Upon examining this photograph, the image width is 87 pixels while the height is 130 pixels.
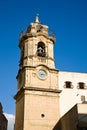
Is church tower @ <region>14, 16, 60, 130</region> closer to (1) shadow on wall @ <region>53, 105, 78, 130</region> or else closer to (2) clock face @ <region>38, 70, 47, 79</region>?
(2) clock face @ <region>38, 70, 47, 79</region>

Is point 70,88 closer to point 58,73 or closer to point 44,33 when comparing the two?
point 58,73

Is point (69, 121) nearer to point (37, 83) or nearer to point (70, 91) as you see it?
point (70, 91)

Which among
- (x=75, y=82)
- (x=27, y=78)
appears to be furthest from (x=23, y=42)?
(x=75, y=82)

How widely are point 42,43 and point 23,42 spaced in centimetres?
A: 284

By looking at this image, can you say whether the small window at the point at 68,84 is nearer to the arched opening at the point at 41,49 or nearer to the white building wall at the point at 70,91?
the white building wall at the point at 70,91

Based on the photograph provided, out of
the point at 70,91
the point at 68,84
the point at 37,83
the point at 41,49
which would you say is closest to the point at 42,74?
the point at 37,83

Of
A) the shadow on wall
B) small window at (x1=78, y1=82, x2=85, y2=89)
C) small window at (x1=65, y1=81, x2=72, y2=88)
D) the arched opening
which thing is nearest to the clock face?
the arched opening

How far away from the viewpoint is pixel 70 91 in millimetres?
40219

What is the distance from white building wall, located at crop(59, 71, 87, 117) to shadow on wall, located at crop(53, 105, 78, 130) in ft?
6.52

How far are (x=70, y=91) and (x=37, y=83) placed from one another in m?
4.84

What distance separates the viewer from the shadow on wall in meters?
31.5

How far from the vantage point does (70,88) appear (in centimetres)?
4050

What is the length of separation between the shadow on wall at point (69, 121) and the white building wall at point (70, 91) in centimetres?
199

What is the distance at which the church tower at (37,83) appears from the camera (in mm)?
36312
